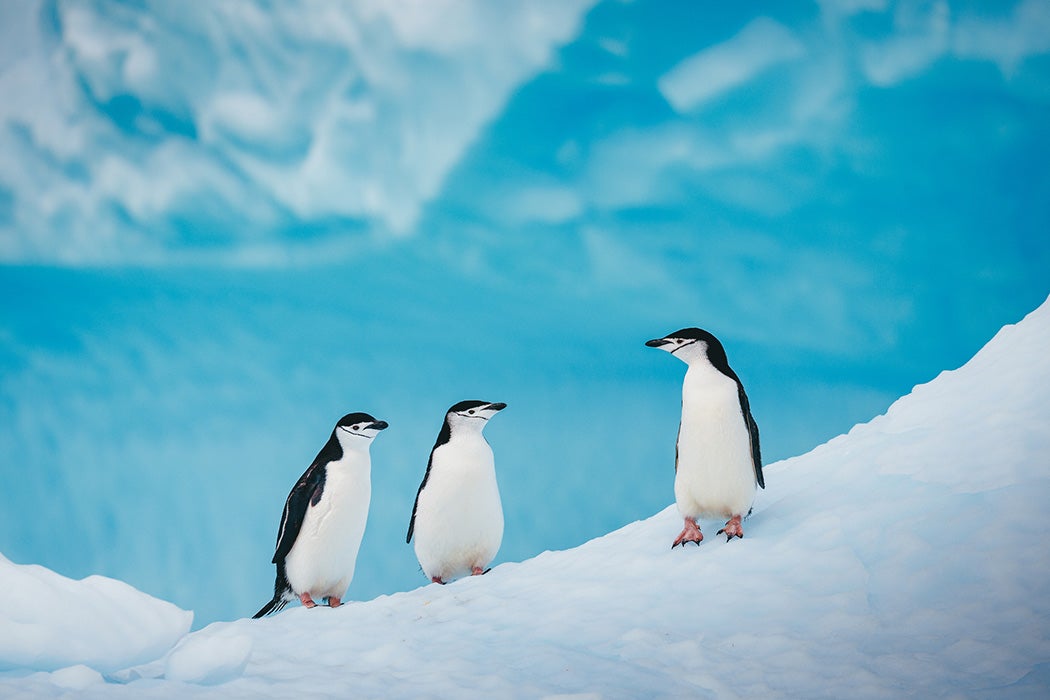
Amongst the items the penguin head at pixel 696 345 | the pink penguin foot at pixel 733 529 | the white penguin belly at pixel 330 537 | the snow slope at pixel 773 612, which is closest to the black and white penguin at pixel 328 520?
the white penguin belly at pixel 330 537

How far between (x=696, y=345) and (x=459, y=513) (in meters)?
1.62

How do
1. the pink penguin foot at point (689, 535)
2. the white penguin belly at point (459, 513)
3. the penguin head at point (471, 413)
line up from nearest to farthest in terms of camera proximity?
the pink penguin foot at point (689, 535)
the white penguin belly at point (459, 513)
the penguin head at point (471, 413)

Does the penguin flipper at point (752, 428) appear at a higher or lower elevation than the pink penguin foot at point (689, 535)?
higher

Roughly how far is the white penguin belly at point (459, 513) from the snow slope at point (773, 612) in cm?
21

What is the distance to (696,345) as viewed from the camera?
4254 millimetres

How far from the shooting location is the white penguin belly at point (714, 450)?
13.3 ft

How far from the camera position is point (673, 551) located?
414cm

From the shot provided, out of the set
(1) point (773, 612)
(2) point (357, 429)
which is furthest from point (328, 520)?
(1) point (773, 612)

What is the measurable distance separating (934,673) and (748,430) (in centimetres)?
169

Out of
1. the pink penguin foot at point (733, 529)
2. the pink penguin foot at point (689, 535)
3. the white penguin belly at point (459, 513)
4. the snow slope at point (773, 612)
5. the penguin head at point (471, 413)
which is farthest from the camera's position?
the penguin head at point (471, 413)

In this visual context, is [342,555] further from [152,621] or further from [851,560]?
[851,560]

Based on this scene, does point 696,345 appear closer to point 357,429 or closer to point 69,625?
point 357,429

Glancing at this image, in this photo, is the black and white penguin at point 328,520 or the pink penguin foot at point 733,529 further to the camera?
the black and white penguin at point 328,520

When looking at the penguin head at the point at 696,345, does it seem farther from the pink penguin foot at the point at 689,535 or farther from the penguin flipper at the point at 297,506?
the penguin flipper at the point at 297,506
